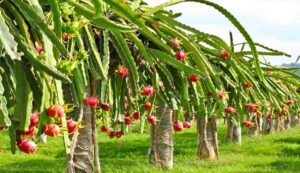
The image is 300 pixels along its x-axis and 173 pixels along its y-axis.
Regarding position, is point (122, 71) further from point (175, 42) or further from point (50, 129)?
point (50, 129)

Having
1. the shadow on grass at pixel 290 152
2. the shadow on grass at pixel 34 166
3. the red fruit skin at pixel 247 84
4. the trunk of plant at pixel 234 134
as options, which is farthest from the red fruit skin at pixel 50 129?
the trunk of plant at pixel 234 134

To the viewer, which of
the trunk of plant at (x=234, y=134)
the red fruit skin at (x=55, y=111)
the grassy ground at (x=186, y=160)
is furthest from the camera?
the trunk of plant at (x=234, y=134)

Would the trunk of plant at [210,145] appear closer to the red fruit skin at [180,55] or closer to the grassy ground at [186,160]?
the grassy ground at [186,160]

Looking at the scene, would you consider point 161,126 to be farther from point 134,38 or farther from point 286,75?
point 134,38

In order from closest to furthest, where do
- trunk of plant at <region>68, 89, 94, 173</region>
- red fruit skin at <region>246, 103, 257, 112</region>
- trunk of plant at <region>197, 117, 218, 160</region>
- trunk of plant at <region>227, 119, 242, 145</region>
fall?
trunk of plant at <region>68, 89, 94, 173</region>
red fruit skin at <region>246, 103, 257, 112</region>
trunk of plant at <region>197, 117, 218, 160</region>
trunk of plant at <region>227, 119, 242, 145</region>

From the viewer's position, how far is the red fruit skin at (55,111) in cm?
222

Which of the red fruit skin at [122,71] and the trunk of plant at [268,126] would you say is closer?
the red fruit skin at [122,71]

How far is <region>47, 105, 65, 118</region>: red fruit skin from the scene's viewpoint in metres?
2.22

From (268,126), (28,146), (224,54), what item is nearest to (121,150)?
(268,126)

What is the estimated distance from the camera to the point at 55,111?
2.22m

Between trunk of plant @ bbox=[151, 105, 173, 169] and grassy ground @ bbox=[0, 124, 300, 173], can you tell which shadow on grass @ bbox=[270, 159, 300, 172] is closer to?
grassy ground @ bbox=[0, 124, 300, 173]

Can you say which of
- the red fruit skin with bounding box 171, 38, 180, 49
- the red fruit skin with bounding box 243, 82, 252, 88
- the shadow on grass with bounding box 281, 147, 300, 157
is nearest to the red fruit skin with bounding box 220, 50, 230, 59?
the red fruit skin with bounding box 243, 82, 252, 88

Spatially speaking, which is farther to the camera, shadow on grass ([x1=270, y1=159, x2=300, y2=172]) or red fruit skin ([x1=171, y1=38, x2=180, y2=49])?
shadow on grass ([x1=270, y1=159, x2=300, y2=172])

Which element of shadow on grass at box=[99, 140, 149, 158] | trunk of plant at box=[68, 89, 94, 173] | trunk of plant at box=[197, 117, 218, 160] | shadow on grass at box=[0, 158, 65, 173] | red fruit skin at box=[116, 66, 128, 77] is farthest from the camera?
shadow on grass at box=[99, 140, 149, 158]
